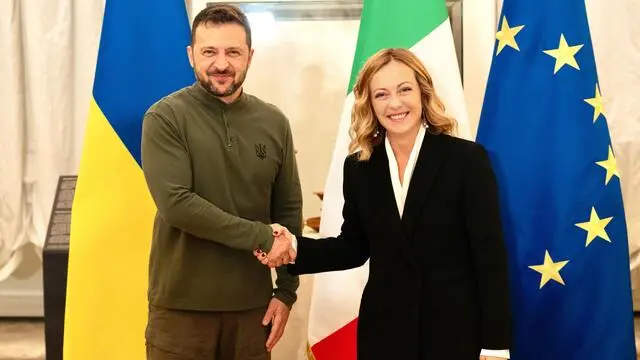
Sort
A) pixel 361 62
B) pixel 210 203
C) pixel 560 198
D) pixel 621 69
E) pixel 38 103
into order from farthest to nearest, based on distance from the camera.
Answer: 1. pixel 38 103
2. pixel 621 69
3. pixel 361 62
4. pixel 560 198
5. pixel 210 203

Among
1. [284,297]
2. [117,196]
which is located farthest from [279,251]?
[117,196]

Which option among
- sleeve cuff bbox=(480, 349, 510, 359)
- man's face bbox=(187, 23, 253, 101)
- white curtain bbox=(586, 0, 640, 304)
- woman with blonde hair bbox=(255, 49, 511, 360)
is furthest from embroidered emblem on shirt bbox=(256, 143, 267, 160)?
white curtain bbox=(586, 0, 640, 304)

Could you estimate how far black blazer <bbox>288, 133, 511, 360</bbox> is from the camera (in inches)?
60.1

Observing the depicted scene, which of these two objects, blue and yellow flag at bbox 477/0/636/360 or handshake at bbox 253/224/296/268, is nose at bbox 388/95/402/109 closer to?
handshake at bbox 253/224/296/268

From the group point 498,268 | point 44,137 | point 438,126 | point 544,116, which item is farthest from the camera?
point 44,137

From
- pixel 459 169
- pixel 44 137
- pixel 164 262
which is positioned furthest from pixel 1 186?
pixel 459 169

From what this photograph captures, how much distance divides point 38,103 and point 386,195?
2.40 metres

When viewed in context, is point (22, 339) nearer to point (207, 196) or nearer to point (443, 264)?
point (207, 196)

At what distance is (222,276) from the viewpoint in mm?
1683

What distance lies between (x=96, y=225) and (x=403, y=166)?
999 mm

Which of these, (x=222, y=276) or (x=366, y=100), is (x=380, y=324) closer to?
(x=222, y=276)

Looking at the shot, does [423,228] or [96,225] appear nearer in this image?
[423,228]

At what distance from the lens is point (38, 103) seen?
3.36 m

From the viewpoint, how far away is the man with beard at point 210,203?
5.35 ft
